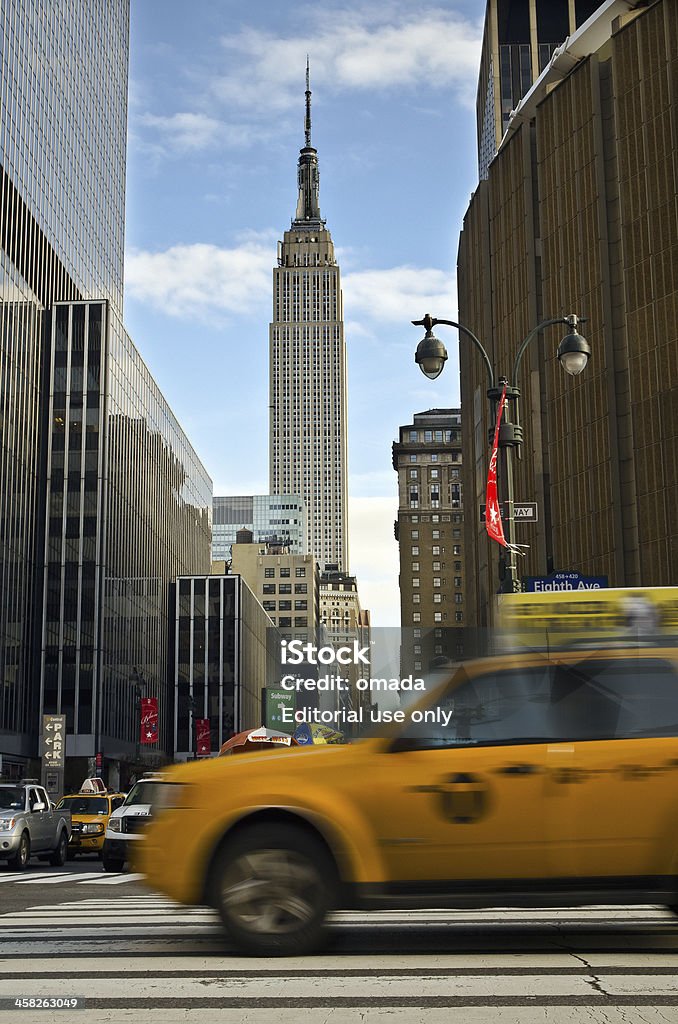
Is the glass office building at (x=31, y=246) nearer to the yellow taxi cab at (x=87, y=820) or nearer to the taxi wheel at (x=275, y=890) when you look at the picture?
the yellow taxi cab at (x=87, y=820)

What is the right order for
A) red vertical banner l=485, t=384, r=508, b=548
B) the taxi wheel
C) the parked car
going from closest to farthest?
1. the taxi wheel
2. red vertical banner l=485, t=384, r=508, b=548
3. the parked car

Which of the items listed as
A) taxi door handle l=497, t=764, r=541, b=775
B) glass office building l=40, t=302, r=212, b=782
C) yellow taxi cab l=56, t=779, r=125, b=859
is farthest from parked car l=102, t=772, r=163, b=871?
glass office building l=40, t=302, r=212, b=782

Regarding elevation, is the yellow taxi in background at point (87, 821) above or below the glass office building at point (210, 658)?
below

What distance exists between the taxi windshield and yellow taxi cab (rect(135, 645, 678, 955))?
23.1 meters

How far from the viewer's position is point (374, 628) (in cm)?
2478

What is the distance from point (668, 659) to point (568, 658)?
0.65m

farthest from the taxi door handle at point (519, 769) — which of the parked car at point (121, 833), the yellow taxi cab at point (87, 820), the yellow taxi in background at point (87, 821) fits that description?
the yellow taxi in background at point (87, 821)

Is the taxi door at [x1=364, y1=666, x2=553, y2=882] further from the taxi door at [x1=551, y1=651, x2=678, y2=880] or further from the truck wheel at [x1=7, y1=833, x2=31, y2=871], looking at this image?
the truck wheel at [x1=7, y1=833, x2=31, y2=871]

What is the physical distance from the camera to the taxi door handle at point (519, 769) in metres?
7.33

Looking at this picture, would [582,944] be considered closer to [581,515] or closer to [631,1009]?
A: [631,1009]

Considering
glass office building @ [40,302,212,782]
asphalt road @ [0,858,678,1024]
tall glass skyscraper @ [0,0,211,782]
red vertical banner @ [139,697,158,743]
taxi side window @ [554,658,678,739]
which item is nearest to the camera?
asphalt road @ [0,858,678,1024]

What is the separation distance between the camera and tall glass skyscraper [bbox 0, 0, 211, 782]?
69.7 metres

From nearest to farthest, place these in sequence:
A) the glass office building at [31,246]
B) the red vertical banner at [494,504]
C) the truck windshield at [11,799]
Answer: the red vertical banner at [494,504], the truck windshield at [11,799], the glass office building at [31,246]

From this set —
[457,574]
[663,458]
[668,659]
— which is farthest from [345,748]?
[457,574]
